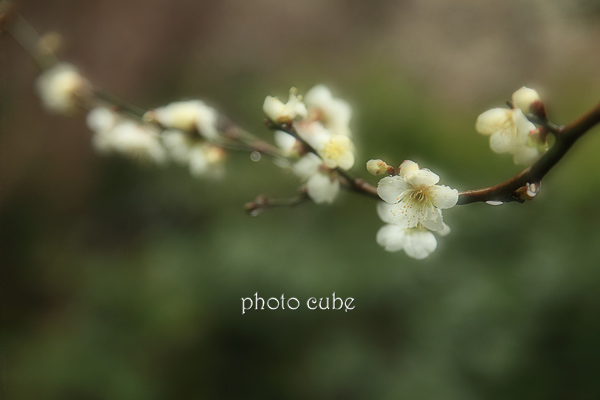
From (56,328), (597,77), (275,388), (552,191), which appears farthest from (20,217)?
(597,77)

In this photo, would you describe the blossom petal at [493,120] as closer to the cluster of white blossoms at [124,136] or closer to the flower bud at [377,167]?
the flower bud at [377,167]

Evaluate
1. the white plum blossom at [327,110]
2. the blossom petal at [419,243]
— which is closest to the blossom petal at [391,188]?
A: the blossom petal at [419,243]

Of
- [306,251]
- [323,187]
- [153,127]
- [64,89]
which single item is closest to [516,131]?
[323,187]

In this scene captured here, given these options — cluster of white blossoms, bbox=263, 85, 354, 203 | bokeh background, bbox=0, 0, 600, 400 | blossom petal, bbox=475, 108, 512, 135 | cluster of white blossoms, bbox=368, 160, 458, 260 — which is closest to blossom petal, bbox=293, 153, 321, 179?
cluster of white blossoms, bbox=263, 85, 354, 203

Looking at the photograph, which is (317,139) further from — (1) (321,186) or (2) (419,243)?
(2) (419,243)

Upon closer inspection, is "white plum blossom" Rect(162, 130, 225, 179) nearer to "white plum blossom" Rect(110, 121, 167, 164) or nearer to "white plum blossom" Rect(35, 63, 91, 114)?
"white plum blossom" Rect(110, 121, 167, 164)

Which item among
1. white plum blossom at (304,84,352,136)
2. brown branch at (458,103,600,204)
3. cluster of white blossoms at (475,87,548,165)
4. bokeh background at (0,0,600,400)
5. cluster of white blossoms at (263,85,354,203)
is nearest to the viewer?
brown branch at (458,103,600,204)

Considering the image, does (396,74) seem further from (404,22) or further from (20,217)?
(20,217)
